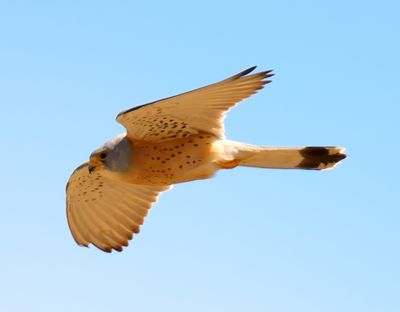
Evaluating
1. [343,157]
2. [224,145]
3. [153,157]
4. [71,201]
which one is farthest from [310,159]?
[71,201]

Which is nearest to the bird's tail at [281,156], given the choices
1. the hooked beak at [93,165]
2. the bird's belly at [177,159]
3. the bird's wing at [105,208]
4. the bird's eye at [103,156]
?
the bird's belly at [177,159]

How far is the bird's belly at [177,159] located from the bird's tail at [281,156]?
17 centimetres

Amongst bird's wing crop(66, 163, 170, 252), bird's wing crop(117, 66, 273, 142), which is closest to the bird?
bird's wing crop(117, 66, 273, 142)

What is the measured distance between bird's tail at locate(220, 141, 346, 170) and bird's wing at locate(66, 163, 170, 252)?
1.65 metres

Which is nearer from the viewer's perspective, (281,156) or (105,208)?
(281,156)

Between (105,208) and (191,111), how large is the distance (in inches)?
101

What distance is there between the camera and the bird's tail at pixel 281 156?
860 cm

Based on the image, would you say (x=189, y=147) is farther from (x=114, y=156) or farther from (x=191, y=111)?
(x=114, y=156)

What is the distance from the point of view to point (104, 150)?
885 centimetres

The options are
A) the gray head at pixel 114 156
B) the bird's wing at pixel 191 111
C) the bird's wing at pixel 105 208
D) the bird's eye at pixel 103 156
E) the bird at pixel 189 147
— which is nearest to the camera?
the bird's wing at pixel 191 111

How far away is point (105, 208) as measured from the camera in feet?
34.0

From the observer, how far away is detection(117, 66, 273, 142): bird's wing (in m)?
7.71

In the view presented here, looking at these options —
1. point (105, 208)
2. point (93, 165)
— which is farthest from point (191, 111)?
point (105, 208)

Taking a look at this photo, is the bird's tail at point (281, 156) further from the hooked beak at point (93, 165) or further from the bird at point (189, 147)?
the hooked beak at point (93, 165)
